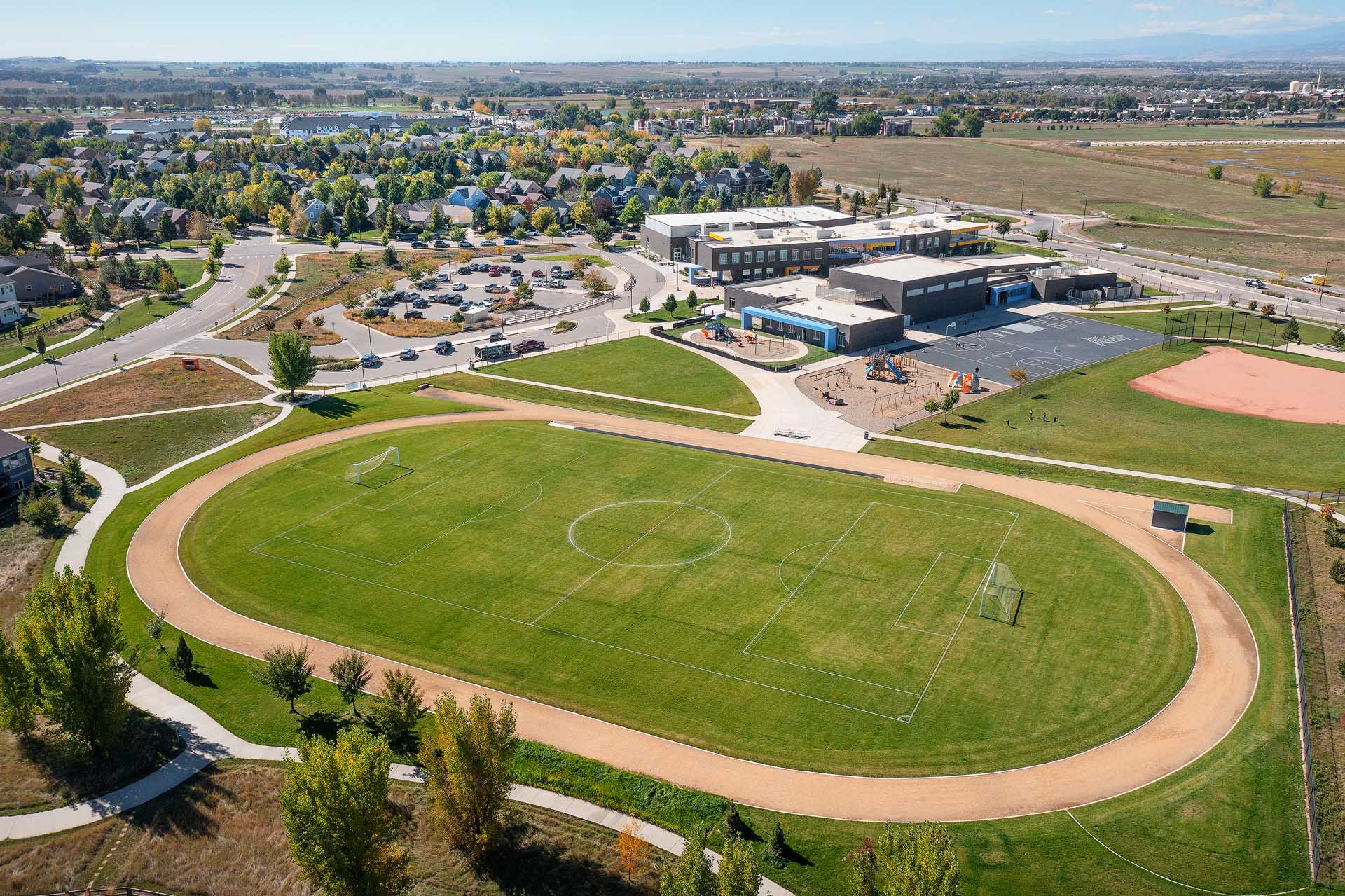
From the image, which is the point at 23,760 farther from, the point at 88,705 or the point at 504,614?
the point at 504,614

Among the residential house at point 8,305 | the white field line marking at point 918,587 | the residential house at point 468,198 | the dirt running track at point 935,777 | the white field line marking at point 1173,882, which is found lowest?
the white field line marking at point 1173,882

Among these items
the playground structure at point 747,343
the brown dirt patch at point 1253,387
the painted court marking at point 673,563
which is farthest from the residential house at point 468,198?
the brown dirt patch at point 1253,387

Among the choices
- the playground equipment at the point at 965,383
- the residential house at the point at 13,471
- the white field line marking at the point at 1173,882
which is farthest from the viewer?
the playground equipment at the point at 965,383

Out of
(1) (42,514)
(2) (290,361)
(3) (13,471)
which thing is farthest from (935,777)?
(2) (290,361)

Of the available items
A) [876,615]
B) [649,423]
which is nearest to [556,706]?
[876,615]

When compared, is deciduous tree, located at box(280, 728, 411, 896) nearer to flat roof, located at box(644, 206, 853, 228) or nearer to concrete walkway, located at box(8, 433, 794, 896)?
concrete walkway, located at box(8, 433, 794, 896)

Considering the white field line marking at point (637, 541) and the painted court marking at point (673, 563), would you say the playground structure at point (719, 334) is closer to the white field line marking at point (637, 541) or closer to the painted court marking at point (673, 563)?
the painted court marking at point (673, 563)

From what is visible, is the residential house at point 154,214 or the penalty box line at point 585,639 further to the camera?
the residential house at point 154,214
